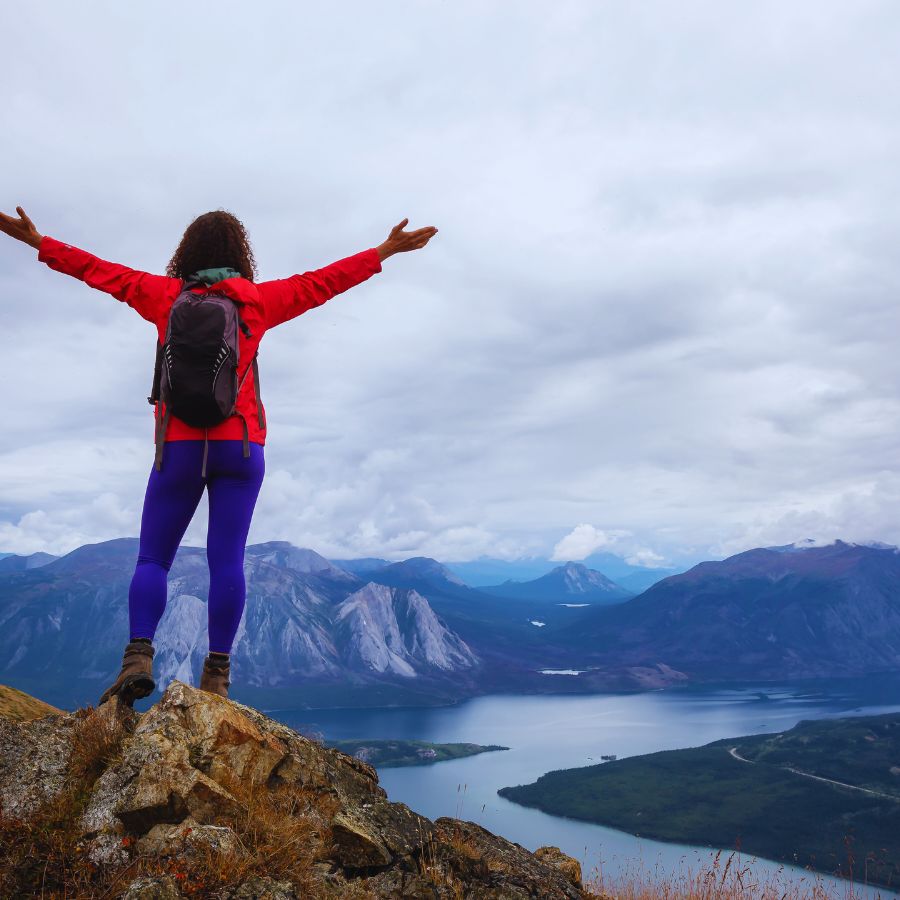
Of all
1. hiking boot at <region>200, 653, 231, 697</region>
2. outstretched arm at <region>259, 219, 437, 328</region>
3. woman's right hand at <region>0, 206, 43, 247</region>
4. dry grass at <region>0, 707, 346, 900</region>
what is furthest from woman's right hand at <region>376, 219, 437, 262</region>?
dry grass at <region>0, 707, 346, 900</region>

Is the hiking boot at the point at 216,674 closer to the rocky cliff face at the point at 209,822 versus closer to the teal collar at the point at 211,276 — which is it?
the rocky cliff face at the point at 209,822

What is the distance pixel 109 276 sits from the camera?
7.32 m

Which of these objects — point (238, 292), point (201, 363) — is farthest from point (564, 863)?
point (238, 292)

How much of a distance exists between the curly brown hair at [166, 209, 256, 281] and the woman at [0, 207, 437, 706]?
0.01 meters

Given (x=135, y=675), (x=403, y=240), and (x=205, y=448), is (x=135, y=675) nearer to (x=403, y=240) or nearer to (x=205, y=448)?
(x=205, y=448)

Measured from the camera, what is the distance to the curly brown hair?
7512mm

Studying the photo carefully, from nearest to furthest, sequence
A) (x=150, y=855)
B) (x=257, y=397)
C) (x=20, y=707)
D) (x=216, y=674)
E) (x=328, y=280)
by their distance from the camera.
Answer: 1. (x=150, y=855)
2. (x=257, y=397)
3. (x=216, y=674)
4. (x=328, y=280)
5. (x=20, y=707)

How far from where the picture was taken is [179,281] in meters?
7.36

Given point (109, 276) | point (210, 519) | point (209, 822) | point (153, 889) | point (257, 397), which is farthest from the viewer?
point (109, 276)

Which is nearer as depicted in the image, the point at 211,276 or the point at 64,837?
the point at 64,837

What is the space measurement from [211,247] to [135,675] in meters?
4.17

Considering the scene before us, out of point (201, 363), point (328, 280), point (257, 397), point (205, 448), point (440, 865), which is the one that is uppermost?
point (328, 280)

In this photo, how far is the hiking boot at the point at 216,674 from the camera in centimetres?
739

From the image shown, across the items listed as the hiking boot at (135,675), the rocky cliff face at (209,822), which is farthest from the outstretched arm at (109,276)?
the rocky cliff face at (209,822)
